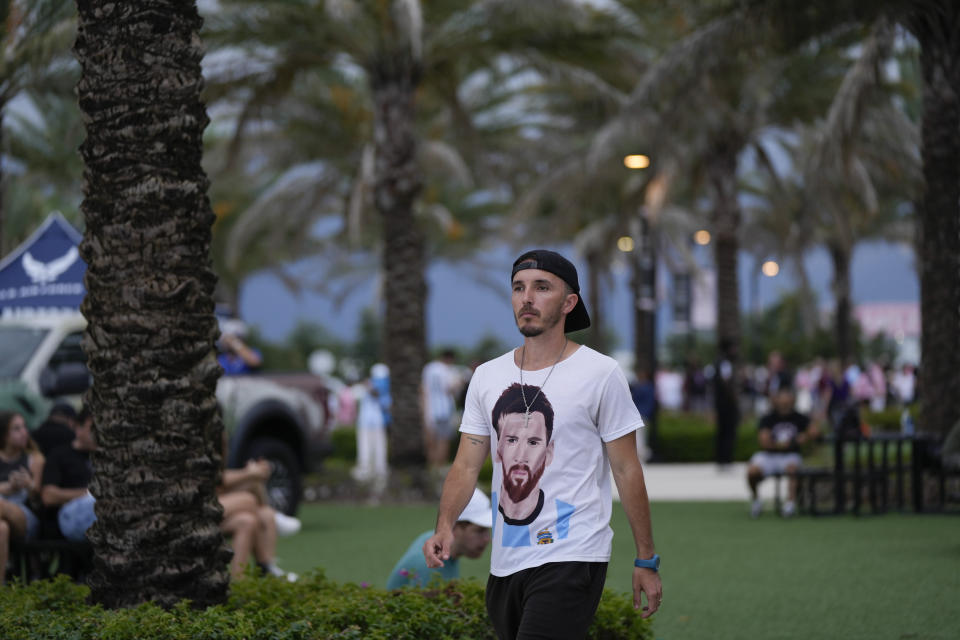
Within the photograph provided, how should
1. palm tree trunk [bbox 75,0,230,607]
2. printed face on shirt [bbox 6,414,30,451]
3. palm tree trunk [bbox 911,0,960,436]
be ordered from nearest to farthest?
palm tree trunk [bbox 75,0,230,607]
printed face on shirt [bbox 6,414,30,451]
palm tree trunk [bbox 911,0,960,436]

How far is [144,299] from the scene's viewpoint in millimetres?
5883

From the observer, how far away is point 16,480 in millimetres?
8453

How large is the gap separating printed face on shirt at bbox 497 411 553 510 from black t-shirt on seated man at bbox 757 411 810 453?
1053cm

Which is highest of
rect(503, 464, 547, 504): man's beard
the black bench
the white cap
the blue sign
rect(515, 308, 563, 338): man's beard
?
the blue sign

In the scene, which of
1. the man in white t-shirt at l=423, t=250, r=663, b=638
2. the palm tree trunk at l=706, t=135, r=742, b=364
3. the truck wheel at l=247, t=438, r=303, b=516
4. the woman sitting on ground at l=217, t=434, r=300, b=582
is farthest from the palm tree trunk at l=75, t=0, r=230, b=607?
the palm tree trunk at l=706, t=135, r=742, b=364

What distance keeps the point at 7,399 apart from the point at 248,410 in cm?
286

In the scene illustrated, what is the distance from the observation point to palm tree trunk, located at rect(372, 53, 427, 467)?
1889 centimetres

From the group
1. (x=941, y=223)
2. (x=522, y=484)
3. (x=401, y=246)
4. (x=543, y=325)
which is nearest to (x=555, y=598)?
(x=522, y=484)

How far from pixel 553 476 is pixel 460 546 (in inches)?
79.2

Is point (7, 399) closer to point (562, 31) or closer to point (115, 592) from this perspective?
point (115, 592)

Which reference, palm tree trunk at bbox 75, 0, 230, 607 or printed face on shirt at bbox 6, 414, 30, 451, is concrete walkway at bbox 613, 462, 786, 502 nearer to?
printed face on shirt at bbox 6, 414, 30, 451

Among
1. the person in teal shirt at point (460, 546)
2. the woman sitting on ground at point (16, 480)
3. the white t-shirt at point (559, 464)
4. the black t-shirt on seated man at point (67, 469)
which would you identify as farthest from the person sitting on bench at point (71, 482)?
the white t-shirt at point (559, 464)

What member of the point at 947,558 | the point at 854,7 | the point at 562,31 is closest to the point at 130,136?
the point at 947,558

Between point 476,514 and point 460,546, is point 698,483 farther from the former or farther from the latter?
point 476,514
